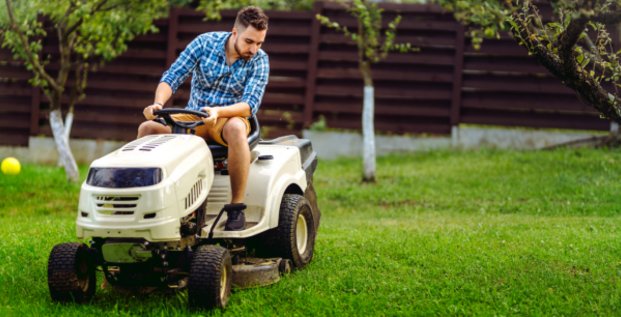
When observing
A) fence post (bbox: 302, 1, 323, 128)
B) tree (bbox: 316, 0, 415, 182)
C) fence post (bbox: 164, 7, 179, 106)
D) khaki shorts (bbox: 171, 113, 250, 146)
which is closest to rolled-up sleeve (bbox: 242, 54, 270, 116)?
khaki shorts (bbox: 171, 113, 250, 146)

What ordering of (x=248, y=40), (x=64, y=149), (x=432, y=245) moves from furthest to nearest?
(x=64, y=149)
(x=432, y=245)
(x=248, y=40)

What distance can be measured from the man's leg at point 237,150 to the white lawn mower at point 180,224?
0.12 m

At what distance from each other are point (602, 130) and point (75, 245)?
8567 mm

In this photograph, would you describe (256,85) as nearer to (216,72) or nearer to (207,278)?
(216,72)

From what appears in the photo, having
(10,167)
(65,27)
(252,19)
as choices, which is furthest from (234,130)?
(10,167)

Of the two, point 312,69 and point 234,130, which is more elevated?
point 234,130

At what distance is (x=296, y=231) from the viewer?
19.0 ft

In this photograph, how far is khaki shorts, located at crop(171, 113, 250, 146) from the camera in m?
5.29

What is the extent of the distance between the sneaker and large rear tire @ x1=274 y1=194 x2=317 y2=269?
40 cm

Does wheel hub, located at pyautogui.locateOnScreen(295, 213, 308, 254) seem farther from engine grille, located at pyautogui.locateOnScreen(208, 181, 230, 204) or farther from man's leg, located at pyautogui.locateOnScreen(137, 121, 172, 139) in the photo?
man's leg, located at pyautogui.locateOnScreen(137, 121, 172, 139)

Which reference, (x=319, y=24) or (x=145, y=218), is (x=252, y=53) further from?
(x=319, y=24)

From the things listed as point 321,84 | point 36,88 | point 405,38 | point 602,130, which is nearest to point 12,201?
point 36,88

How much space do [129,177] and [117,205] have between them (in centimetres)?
15

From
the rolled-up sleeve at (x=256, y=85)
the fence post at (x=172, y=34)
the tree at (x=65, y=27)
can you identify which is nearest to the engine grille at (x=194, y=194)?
the rolled-up sleeve at (x=256, y=85)
